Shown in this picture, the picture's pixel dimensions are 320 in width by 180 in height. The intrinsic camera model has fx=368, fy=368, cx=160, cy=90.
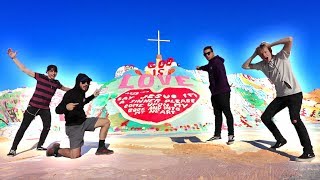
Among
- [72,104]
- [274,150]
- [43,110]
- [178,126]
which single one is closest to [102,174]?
[72,104]

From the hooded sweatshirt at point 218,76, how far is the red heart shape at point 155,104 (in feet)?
20.7

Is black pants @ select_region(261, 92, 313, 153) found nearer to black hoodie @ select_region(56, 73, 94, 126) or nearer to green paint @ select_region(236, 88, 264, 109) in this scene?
black hoodie @ select_region(56, 73, 94, 126)

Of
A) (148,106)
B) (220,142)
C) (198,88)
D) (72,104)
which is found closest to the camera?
(72,104)

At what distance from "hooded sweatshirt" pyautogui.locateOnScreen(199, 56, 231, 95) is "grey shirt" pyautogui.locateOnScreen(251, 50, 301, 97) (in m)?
1.61

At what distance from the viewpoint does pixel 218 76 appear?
297 inches

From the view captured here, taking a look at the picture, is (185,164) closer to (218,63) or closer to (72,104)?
(72,104)

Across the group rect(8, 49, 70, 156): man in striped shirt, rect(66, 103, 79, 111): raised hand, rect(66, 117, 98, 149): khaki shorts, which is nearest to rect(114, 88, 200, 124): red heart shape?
rect(8, 49, 70, 156): man in striped shirt

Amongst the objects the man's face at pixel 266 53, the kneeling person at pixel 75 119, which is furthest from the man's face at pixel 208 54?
the kneeling person at pixel 75 119

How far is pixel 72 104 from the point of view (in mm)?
6043

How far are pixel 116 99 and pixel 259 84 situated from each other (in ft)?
38.2

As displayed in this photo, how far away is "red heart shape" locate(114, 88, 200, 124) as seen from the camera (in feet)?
45.8

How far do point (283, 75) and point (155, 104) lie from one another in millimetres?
8802

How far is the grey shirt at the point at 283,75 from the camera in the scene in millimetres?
5805

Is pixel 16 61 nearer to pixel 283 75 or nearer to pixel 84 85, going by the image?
pixel 84 85
